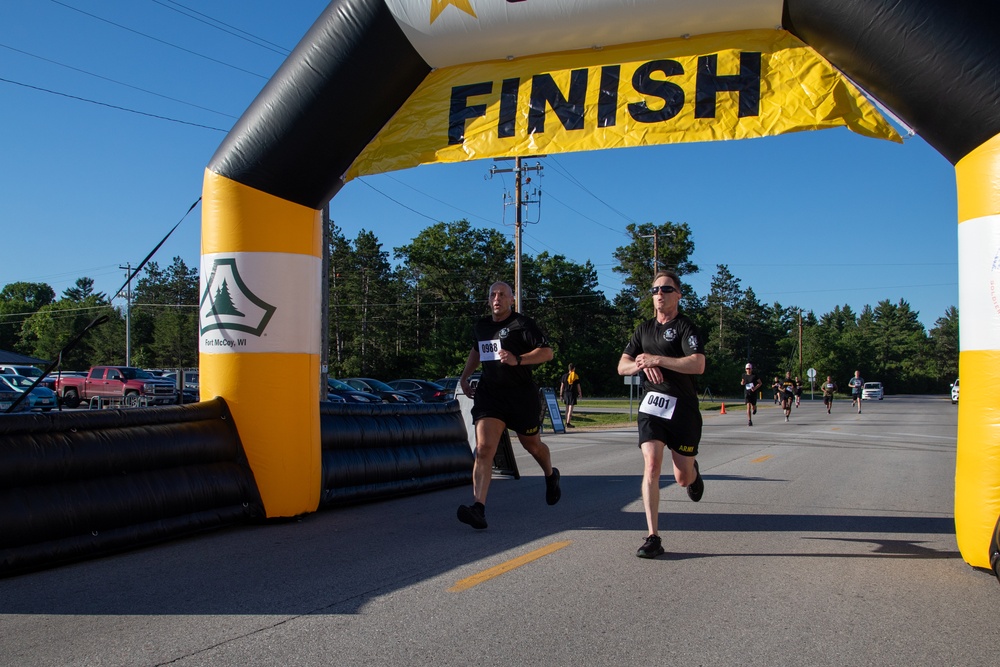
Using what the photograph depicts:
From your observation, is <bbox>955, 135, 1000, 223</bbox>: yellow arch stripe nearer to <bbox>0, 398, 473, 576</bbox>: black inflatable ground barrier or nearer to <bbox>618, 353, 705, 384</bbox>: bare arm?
<bbox>618, 353, 705, 384</bbox>: bare arm

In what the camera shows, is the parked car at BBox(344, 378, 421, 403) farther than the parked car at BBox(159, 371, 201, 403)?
No

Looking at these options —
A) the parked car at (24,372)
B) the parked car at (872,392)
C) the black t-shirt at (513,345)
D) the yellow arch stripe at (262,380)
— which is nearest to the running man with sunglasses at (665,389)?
the black t-shirt at (513,345)

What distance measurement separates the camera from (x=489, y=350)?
6680 millimetres

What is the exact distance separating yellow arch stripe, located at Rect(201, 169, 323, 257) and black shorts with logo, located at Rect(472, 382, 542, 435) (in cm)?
227

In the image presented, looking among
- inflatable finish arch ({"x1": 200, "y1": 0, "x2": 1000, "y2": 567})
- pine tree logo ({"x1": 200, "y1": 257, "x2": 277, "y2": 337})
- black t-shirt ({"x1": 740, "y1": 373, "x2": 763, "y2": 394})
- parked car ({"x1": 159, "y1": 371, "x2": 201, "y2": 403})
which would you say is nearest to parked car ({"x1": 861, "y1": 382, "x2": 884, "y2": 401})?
black t-shirt ({"x1": 740, "y1": 373, "x2": 763, "y2": 394})

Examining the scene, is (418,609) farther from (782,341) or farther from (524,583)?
(782,341)

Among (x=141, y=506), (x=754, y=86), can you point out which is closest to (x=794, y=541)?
(x=754, y=86)

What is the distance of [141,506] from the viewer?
5.81 metres

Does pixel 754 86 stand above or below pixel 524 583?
above

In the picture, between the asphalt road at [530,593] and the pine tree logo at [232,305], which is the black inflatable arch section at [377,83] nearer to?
the pine tree logo at [232,305]

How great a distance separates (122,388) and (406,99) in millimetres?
32878

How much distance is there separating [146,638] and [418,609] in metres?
1.41

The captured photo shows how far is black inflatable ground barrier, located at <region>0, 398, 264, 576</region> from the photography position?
5109mm

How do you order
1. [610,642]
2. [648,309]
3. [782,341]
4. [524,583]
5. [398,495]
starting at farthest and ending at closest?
[782,341] → [648,309] → [398,495] → [524,583] → [610,642]
